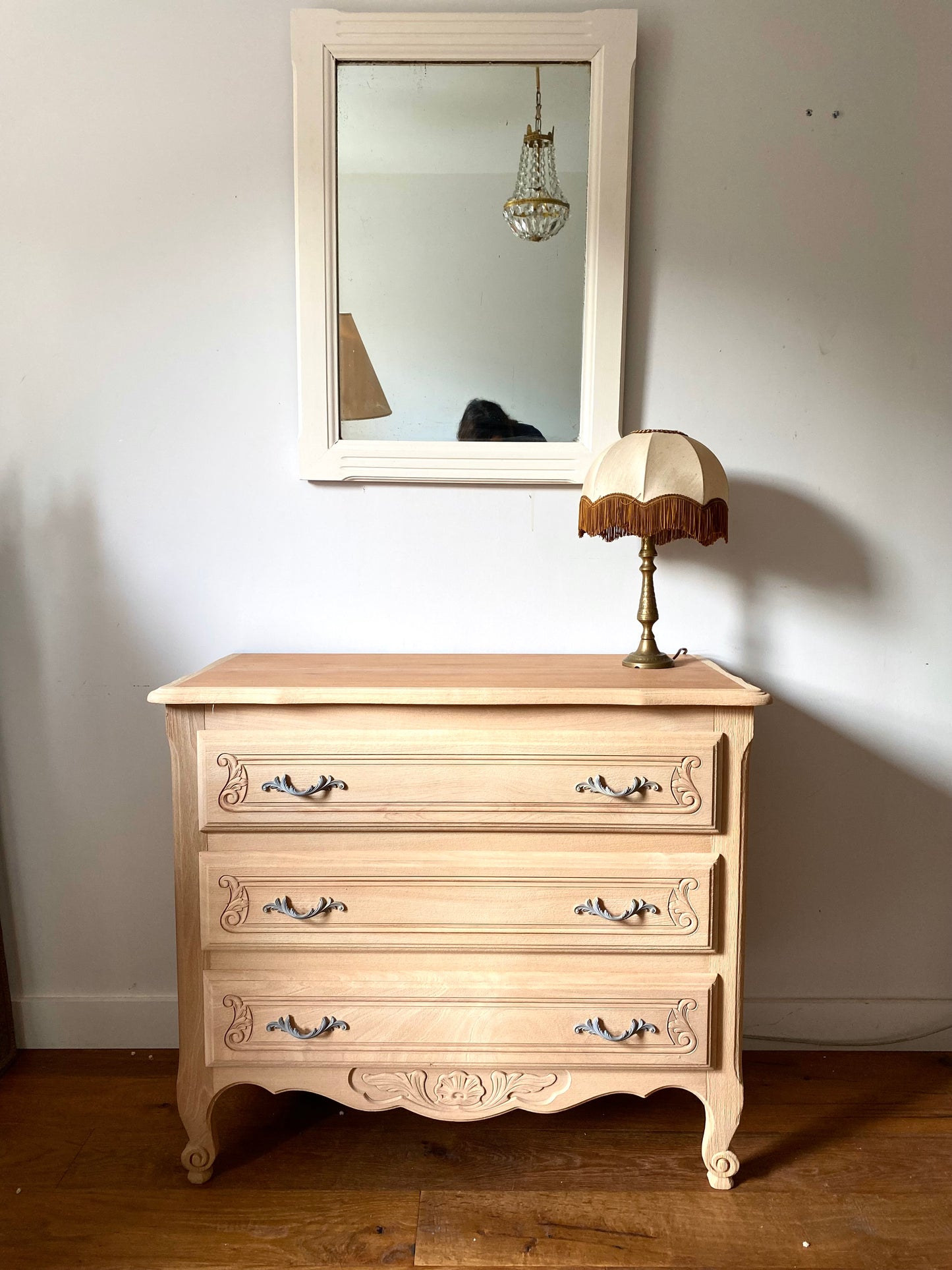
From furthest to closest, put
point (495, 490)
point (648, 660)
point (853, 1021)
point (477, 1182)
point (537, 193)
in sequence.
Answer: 1. point (853, 1021)
2. point (495, 490)
3. point (537, 193)
4. point (648, 660)
5. point (477, 1182)

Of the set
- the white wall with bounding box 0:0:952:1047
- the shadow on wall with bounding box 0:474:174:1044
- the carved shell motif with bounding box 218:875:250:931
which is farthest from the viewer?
the shadow on wall with bounding box 0:474:174:1044

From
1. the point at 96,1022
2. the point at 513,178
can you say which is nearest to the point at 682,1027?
the point at 96,1022

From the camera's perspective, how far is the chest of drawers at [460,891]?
1.48 m

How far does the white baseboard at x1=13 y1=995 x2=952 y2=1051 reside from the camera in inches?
79.1

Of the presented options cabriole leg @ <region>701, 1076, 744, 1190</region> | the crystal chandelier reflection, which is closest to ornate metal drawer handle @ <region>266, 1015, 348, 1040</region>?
cabriole leg @ <region>701, 1076, 744, 1190</region>

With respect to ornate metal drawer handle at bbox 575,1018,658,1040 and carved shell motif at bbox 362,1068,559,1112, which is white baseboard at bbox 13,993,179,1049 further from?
ornate metal drawer handle at bbox 575,1018,658,1040

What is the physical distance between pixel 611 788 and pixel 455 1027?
0.52 meters

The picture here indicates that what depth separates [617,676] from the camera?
1630mm

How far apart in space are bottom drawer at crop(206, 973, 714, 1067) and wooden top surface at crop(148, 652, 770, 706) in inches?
20.4

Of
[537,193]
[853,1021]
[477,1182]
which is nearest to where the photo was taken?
[477,1182]

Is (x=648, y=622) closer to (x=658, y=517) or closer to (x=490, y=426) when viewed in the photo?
(x=658, y=517)

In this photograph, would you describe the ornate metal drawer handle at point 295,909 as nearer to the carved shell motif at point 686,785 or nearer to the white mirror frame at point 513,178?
the carved shell motif at point 686,785

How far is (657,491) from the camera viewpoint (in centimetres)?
159

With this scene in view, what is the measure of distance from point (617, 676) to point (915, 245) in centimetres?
118
